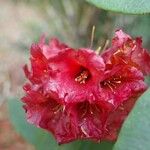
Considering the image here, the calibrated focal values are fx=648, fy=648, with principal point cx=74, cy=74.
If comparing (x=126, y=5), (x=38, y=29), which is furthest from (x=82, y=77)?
(x=38, y=29)

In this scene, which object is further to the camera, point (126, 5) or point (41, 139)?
point (41, 139)

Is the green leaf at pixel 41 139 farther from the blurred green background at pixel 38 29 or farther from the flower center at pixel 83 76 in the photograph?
the blurred green background at pixel 38 29

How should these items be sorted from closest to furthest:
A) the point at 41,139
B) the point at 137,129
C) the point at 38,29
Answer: the point at 137,129
the point at 41,139
the point at 38,29

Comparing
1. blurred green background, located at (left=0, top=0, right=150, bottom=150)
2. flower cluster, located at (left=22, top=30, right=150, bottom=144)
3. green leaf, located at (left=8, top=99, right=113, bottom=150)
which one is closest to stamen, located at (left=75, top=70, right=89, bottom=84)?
Result: flower cluster, located at (left=22, top=30, right=150, bottom=144)

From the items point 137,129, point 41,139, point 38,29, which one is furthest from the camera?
point 38,29

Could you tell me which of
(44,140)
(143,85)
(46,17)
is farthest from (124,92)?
(46,17)

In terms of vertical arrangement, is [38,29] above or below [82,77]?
below

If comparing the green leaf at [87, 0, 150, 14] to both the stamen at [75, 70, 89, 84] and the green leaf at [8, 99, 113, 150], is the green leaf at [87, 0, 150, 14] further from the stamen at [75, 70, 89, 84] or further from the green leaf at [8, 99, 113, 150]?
the green leaf at [8, 99, 113, 150]

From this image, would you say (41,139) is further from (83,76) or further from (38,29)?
(38,29)
